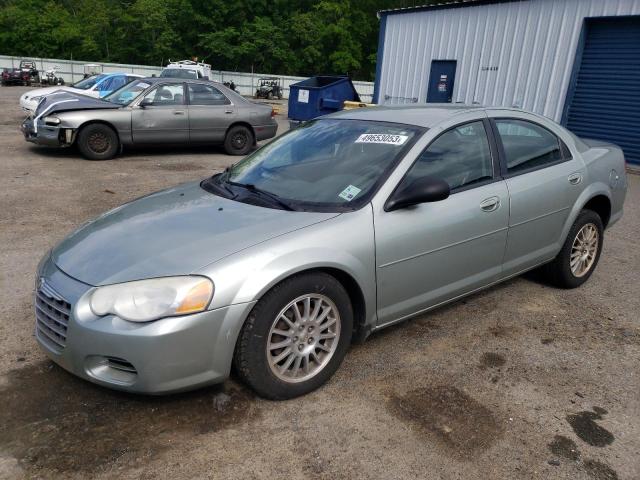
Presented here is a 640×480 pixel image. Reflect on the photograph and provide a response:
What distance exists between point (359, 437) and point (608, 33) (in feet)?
37.9

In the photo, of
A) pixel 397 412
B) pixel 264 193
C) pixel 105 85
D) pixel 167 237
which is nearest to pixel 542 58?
pixel 264 193

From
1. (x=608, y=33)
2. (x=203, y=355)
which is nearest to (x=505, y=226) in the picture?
(x=203, y=355)

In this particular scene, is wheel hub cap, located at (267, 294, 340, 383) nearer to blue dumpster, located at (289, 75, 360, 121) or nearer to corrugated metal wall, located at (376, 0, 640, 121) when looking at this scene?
blue dumpster, located at (289, 75, 360, 121)

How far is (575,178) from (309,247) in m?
2.57

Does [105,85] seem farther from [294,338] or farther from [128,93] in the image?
[294,338]

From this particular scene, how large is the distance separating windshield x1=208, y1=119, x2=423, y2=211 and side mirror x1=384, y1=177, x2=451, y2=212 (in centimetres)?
14

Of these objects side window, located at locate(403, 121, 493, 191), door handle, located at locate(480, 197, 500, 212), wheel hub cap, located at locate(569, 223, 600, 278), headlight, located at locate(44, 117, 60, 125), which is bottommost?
wheel hub cap, located at locate(569, 223, 600, 278)

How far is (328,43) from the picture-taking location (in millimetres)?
57844

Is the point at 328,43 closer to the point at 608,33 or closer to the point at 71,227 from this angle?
the point at 608,33

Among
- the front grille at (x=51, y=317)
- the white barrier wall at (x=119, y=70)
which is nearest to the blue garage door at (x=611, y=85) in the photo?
the front grille at (x=51, y=317)

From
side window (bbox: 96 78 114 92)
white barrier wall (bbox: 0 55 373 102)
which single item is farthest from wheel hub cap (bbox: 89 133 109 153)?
white barrier wall (bbox: 0 55 373 102)

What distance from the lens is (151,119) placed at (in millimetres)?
9883

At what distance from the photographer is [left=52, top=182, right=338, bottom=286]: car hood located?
259cm

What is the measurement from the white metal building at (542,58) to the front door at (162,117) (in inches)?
284
